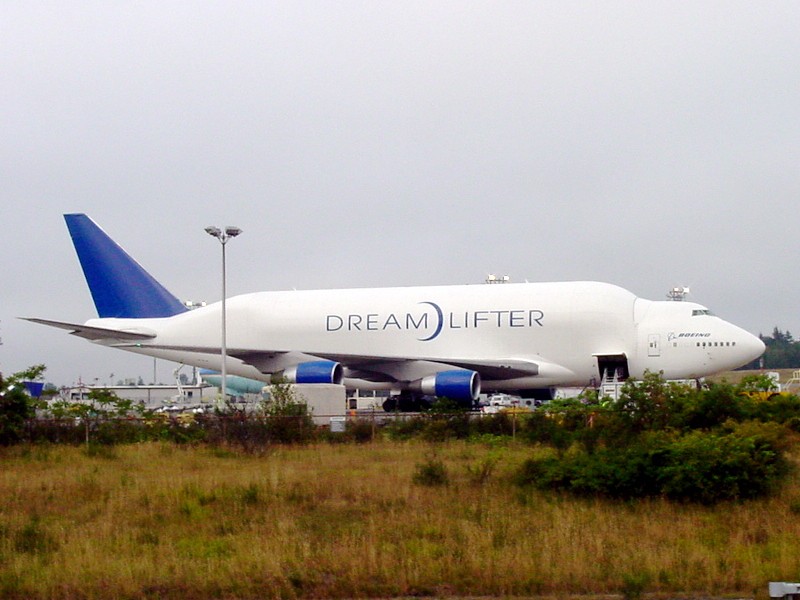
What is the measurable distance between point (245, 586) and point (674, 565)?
419cm

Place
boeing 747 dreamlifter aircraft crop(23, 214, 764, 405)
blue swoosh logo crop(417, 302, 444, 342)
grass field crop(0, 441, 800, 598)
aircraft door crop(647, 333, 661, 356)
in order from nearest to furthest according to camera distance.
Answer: grass field crop(0, 441, 800, 598) → aircraft door crop(647, 333, 661, 356) → boeing 747 dreamlifter aircraft crop(23, 214, 764, 405) → blue swoosh logo crop(417, 302, 444, 342)

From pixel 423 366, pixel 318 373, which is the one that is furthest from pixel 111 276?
pixel 423 366

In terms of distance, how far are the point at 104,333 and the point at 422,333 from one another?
13.6 m

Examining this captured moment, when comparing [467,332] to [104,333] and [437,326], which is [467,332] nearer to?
[437,326]

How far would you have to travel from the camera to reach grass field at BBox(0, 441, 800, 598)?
9.33 metres

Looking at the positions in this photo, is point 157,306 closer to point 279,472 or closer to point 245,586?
point 279,472

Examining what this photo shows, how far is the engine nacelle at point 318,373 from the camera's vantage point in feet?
119

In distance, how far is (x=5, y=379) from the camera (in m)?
22.8

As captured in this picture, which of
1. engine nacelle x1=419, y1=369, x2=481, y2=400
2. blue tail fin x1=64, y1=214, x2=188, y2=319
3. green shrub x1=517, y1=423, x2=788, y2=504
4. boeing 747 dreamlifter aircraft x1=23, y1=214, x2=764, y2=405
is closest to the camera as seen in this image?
green shrub x1=517, y1=423, x2=788, y2=504

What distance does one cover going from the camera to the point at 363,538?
11.1 m

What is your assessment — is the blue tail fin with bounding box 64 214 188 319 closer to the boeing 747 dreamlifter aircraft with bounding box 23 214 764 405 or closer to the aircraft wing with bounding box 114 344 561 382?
the boeing 747 dreamlifter aircraft with bounding box 23 214 764 405

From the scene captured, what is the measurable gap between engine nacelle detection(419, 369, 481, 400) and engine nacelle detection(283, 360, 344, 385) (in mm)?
3252

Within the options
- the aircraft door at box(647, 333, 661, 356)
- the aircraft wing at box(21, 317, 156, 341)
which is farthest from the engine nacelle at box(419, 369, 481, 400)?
the aircraft wing at box(21, 317, 156, 341)

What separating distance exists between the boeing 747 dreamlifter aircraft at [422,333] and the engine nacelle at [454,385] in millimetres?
51
